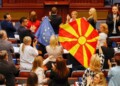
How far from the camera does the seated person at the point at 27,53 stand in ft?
35.3

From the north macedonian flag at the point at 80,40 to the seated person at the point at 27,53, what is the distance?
0.94 m

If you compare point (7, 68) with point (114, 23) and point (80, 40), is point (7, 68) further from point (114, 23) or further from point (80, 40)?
point (114, 23)

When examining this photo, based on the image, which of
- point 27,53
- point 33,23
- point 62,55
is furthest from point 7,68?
point 33,23

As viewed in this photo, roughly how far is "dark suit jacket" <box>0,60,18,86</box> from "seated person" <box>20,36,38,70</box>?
1393mm

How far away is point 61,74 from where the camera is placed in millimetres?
8852

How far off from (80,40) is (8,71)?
6.08 ft

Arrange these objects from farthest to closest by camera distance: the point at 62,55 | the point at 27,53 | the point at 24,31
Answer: the point at 24,31
the point at 62,55
the point at 27,53

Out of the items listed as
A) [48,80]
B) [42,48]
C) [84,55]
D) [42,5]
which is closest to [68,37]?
[84,55]

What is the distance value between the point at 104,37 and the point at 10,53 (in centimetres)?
255

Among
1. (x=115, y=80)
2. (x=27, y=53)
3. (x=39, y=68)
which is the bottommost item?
(x=115, y=80)

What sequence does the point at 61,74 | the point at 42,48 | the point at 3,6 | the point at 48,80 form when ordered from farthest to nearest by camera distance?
the point at 3,6
the point at 42,48
the point at 48,80
the point at 61,74

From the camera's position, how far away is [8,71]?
9.33 metres

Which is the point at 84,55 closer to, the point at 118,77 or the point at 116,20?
the point at 118,77

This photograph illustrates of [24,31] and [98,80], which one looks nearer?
[98,80]
